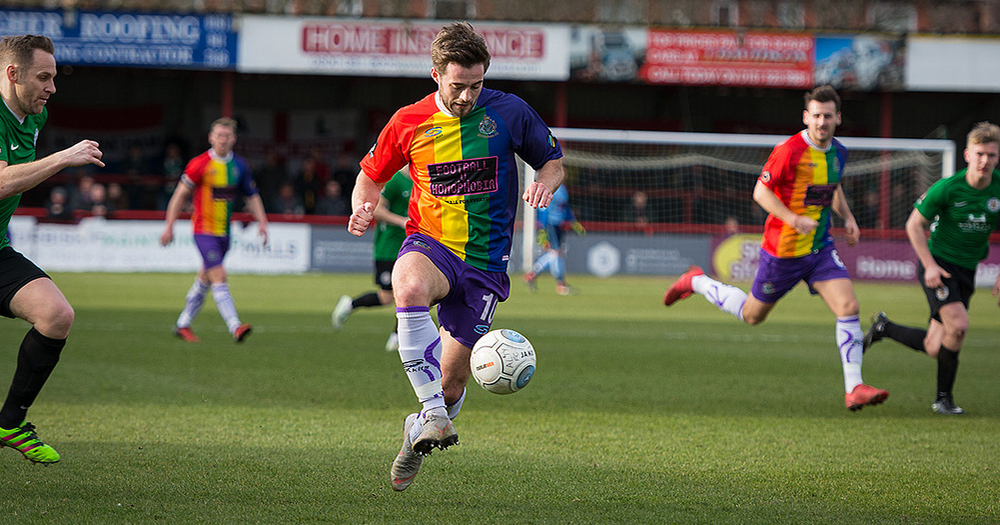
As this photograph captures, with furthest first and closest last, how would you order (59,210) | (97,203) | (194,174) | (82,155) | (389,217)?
1. (97,203)
2. (59,210)
3. (194,174)
4. (389,217)
5. (82,155)

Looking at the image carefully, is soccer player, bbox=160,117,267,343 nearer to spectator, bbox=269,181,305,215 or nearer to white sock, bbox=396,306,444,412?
white sock, bbox=396,306,444,412

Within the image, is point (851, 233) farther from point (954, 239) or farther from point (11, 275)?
point (11, 275)

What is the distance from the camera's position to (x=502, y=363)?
4.53 meters

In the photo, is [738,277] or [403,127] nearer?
[403,127]

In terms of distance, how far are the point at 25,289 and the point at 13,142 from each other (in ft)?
2.39

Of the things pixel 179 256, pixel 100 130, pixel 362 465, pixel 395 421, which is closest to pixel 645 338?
pixel 395 421

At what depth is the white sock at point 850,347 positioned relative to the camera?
22.4 ft

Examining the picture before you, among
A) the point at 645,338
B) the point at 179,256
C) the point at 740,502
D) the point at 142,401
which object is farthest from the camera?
the point at 179,256

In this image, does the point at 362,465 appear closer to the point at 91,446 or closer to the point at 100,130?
the point at 91,446

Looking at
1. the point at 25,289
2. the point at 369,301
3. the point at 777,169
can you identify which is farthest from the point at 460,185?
the point at 369,301

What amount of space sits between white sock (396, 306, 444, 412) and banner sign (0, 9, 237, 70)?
21.7 meters

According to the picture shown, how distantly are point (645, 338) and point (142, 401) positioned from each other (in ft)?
21.2

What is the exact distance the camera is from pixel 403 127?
4906 millimetres

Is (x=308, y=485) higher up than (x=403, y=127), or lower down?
lower down
